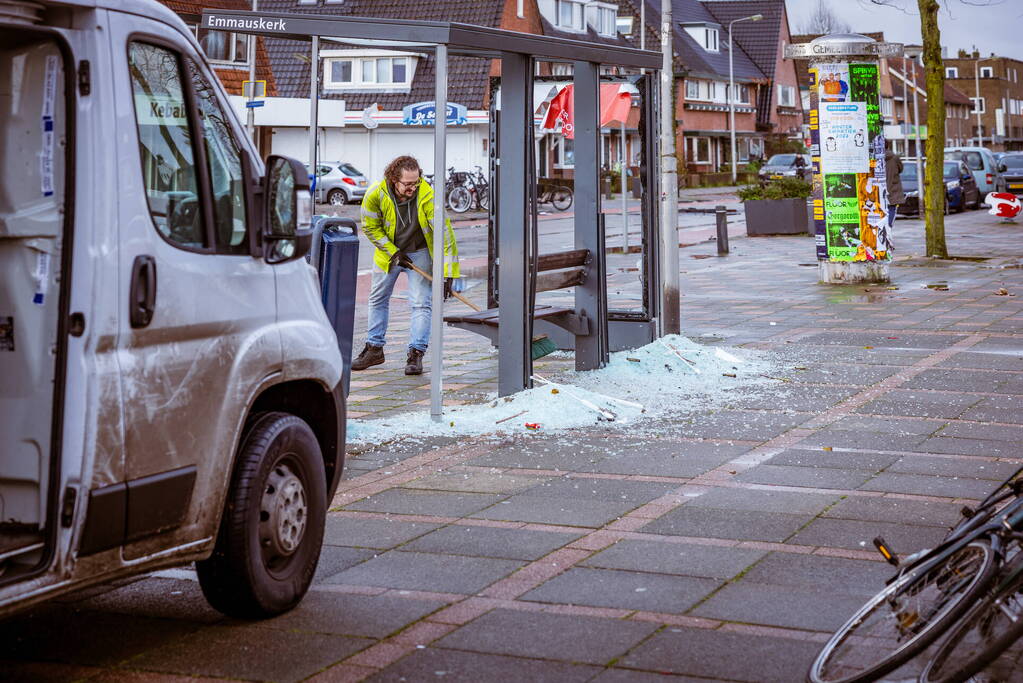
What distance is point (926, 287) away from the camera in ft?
59.8

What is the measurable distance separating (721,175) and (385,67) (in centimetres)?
1782

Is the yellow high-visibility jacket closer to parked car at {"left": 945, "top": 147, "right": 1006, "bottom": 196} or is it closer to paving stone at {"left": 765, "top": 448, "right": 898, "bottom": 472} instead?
paving stone at {"left": 765, "top": 448, "right": 898, "bottom": 472}

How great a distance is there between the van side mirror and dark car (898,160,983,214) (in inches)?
1314

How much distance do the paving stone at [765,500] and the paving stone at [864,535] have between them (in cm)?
26

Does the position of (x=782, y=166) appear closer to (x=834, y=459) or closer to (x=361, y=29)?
(x=361, y=29)

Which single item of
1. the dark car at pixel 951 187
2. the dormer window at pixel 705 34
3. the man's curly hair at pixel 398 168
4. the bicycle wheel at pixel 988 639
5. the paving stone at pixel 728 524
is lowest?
the paving stone at pixel 728 524

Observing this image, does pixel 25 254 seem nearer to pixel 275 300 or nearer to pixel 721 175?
pixel 275 300

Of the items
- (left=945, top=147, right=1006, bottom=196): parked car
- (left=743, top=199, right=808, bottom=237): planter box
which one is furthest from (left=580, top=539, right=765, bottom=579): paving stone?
(left=945, top=147, right=1006, bottom=196): parked car

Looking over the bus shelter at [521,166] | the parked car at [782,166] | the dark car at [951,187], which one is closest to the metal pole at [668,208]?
the bus shelter at [521,166]

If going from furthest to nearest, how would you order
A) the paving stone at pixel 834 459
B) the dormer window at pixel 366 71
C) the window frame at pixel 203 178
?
the dormer window at pixel 366 71, the paving stone at pixel 834 459, the window frame at pixel 203 178

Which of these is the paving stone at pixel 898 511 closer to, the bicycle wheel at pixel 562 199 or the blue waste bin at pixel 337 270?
the blue waste bin at pixel 337 270

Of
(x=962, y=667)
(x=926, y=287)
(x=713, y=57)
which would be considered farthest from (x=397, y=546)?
(x=713, y=57)

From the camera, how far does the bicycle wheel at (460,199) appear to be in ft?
144

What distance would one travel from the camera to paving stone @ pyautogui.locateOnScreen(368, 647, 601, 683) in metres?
4.47
